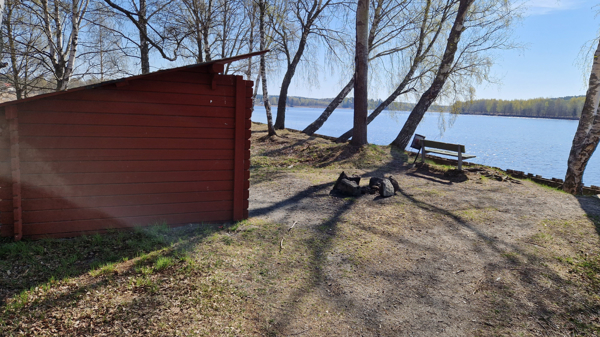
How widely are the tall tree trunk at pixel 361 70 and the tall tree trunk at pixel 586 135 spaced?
5864 millimetres

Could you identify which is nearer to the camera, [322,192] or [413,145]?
[322,192]

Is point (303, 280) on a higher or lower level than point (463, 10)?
lower

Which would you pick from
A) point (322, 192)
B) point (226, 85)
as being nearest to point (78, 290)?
point (226, 85)

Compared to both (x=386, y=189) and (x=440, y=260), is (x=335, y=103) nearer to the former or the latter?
(x=386, y=189)

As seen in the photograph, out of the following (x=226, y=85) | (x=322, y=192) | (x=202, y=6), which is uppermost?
(x=202, y=6)

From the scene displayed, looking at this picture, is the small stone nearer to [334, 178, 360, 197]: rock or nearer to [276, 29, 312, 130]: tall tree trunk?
[334, 178, 360, 197]: rock

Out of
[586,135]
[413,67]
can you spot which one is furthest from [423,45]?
[586,135]

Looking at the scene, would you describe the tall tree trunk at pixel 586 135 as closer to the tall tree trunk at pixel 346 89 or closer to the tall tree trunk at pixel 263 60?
the tall tree trunk at pixel 346 89

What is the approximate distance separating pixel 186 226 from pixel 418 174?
22.1 ft

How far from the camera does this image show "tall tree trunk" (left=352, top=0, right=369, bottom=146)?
11.4 meters

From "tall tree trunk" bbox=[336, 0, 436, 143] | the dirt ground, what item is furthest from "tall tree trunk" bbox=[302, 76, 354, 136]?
the dirt ground

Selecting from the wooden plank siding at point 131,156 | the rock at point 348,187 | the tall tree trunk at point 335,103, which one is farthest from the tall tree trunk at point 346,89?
the wooden plank siding at point 131,156

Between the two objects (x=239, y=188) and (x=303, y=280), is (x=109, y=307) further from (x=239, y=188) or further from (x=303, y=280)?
(x=239, y=188)

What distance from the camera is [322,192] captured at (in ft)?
25.9
